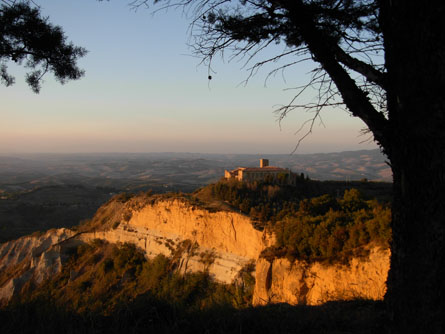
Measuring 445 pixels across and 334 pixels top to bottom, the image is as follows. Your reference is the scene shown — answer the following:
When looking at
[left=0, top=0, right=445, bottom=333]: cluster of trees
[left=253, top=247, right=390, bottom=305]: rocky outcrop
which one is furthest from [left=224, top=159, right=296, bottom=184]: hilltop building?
[left=0, top=0, right=445, bottom=333]: cluster of trees

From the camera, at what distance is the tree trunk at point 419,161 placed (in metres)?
2.23

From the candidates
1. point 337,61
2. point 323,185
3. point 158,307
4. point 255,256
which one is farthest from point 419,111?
point 323,185

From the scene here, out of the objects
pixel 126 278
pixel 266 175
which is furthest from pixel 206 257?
pixel 266 175

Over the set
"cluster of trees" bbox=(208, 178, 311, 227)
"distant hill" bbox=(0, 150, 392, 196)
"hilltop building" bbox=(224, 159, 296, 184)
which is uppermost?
"hilltop building" bbox=(224, 159, 296, 184)

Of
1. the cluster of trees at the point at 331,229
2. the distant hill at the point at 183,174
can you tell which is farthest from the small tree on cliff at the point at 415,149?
the distant hill at the point at 183,174

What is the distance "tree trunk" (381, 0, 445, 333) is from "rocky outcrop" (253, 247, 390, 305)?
4.55 m

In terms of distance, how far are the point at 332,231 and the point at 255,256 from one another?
5365 millimetres

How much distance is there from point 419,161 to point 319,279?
7436 mm

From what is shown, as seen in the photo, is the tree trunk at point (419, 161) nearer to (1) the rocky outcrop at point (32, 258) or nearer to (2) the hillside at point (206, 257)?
(2) the hillside at point (206, 257)

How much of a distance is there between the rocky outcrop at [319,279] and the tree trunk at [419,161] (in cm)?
455

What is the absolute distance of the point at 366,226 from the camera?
8.62 meters

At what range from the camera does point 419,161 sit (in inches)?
90.7

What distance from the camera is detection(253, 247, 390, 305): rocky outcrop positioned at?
758cm

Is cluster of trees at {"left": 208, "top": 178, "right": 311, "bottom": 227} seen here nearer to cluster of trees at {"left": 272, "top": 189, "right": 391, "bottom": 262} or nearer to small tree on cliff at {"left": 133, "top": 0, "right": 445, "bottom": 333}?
cluster of trees at {"left": 272, "top": 189, "right": 391, "bottom": 262}
